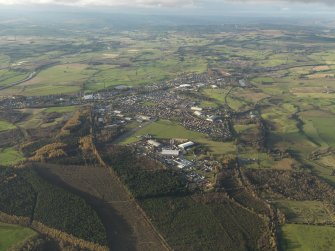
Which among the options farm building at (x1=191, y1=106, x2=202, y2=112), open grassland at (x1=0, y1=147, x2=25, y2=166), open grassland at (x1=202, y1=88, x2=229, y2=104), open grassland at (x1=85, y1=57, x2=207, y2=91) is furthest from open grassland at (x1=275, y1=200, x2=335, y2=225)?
open grassland at (x1=85, y1=57, x2=207, y2=91)

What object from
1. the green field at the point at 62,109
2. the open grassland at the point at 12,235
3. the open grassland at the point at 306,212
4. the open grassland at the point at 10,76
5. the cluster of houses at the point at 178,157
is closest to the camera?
the open grassland at the point at 12,235

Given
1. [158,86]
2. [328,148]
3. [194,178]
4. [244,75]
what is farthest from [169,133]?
[244,75]

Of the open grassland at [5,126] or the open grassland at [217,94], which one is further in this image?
the open grassland at [217,94]

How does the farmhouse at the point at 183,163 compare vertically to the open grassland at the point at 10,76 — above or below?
above

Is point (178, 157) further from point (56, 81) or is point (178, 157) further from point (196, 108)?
point (56, 81)

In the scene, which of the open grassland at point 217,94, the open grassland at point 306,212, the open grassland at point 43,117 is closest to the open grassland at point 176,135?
the open grassland at point 306,212

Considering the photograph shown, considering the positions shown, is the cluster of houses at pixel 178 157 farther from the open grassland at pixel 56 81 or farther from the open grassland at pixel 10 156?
the open grassland at pixel 56 81

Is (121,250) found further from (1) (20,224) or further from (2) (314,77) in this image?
(2) (314,77)
